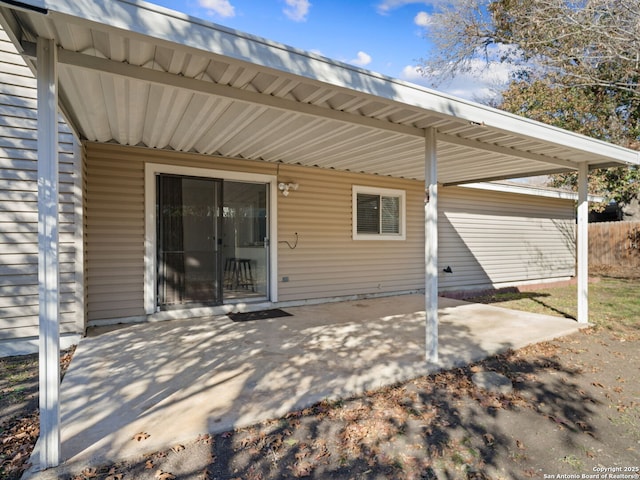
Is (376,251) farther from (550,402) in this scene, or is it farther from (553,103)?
(553,103)

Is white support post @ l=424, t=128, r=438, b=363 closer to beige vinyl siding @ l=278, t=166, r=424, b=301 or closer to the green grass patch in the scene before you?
beige vinyl siding @ l=278, t=166, r=424, b=301

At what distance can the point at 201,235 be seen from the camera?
5695 millimetres

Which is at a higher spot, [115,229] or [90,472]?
[115,229]

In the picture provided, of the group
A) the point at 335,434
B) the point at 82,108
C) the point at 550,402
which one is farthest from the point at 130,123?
the point at 550,402

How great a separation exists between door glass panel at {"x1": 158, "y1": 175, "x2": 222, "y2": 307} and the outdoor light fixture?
3.32 feet

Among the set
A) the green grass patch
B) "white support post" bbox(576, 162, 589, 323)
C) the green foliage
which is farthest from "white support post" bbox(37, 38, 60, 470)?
the green foliage

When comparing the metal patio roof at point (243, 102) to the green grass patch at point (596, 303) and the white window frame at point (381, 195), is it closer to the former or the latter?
the white window frame at point (381, 195)

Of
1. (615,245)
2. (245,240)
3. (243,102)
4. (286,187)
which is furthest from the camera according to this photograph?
(615,245)

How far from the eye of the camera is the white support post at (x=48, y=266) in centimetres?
206

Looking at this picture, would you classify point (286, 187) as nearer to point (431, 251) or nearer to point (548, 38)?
point (431, 251)

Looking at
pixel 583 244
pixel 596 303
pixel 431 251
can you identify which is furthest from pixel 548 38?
pixel 431 251

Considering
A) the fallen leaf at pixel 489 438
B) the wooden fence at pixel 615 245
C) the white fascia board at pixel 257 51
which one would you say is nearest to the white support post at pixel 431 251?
the white fascia board at pixel 257 51

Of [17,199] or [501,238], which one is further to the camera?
[501,238]

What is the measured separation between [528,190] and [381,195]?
459 centimetres
